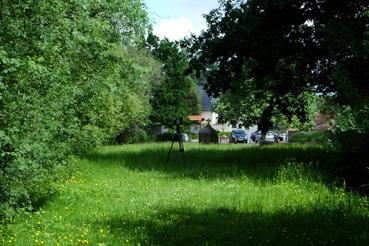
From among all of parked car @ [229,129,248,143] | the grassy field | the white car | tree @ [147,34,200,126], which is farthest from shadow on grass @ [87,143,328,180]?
tree @ [147,34,200,126]

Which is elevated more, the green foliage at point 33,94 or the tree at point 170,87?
the tree at point 170,87

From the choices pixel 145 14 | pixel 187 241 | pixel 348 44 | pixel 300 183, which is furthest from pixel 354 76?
pixel 187 241

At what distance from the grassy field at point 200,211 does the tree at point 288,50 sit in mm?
4089

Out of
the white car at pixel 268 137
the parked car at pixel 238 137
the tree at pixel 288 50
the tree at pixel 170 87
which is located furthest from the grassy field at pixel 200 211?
the tree at pixel 170 87

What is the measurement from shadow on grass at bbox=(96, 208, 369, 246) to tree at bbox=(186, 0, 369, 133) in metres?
6.11

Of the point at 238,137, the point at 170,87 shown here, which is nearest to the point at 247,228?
the point at 238,137

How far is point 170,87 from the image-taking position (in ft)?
238

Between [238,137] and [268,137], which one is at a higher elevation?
[268,137]

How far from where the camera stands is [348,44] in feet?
49.3

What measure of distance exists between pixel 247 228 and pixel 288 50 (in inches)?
464

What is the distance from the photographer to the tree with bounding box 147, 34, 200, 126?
69.9 meters

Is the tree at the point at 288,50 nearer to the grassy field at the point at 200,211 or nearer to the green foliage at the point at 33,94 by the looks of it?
the grassy field at the point at 200,211

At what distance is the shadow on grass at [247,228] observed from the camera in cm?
736

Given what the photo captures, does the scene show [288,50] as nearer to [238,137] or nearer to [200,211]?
[200,211]
